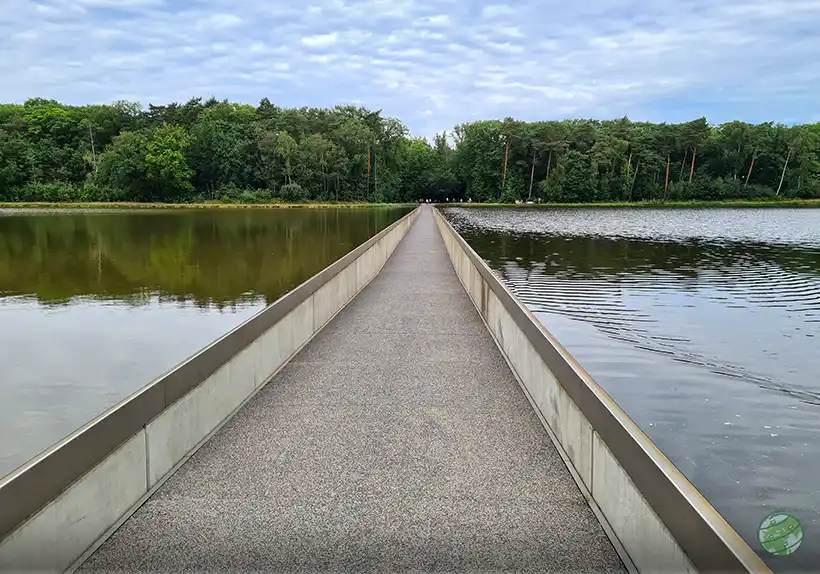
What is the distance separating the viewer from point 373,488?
4.71 metres

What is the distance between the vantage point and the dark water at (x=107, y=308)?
9.59 m

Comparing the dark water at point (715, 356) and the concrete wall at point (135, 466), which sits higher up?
the concrete wall at point (135, 466)

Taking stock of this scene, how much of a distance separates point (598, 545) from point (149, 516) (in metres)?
2.65

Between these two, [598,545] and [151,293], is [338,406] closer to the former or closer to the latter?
[598,545]

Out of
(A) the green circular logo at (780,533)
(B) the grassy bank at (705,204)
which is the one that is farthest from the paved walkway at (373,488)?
(B) the grassy bank at (705,204)

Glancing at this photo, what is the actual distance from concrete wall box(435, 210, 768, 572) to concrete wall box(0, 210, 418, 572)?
9.21 ft

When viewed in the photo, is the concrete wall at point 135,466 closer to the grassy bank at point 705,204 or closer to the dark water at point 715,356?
the dark water at point 715,356

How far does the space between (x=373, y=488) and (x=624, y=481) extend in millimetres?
1686

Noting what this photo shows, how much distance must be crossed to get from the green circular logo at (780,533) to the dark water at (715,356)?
7 centimetres

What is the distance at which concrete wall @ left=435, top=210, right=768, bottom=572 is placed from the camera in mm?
2898

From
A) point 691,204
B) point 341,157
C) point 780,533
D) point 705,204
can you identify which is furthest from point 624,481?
point 705,204

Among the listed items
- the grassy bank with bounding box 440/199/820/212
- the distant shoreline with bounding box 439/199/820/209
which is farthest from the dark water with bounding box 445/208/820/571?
the grassy bank with bounding box 440/199/820/212

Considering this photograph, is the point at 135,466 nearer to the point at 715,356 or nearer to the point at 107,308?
the point at 715,356

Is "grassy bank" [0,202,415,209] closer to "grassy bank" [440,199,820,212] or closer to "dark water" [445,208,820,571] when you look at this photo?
"grassy bank" [440,199,820,212]
